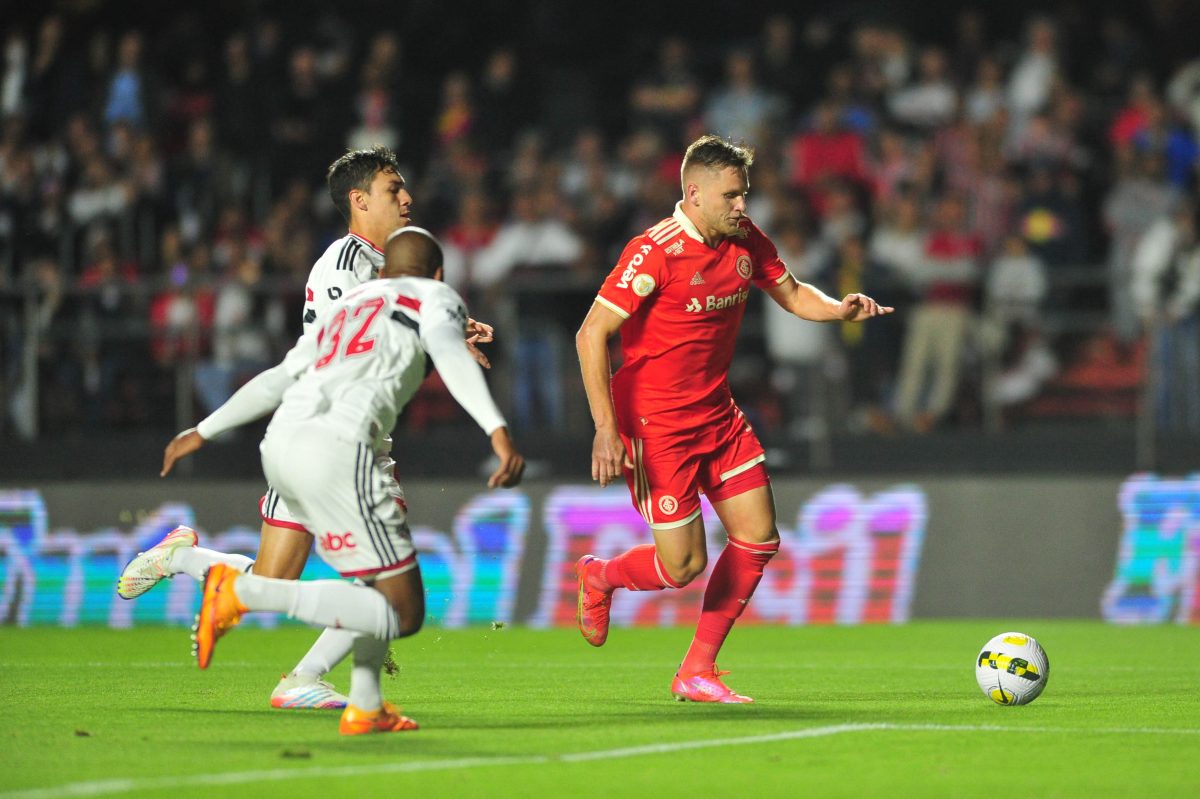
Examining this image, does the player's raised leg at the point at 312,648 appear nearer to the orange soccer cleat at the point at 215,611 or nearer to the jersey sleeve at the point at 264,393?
the jersey sleeve at the point at 264,393

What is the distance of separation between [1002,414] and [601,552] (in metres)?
3.27

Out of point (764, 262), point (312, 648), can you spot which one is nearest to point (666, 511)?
point (764, 262)

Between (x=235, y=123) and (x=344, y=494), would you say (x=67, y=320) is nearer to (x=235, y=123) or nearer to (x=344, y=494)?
(x=235, y=123)

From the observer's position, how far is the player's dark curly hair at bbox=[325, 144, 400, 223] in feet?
26.8

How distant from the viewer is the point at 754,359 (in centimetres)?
1495

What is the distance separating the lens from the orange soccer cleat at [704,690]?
8242 mm

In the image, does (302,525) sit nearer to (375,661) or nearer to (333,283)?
(333,283)

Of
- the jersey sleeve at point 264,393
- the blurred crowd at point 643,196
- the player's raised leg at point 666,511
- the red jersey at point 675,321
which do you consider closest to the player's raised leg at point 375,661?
the jersey sleeve at point 264,393

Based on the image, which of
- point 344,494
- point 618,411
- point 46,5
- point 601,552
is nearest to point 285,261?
point 601,552

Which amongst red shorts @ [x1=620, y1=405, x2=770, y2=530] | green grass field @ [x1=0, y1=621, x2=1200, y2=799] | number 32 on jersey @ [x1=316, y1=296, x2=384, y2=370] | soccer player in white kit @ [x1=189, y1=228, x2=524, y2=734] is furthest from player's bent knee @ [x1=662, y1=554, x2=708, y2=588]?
number 32 on jersey @ [x1=316, y1=296, x2=384, y2=370]

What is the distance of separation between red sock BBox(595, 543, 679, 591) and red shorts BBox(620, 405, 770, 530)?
0.20 metres

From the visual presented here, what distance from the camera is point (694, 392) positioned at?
27.8ft

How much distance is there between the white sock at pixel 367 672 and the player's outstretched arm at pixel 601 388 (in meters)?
1.53

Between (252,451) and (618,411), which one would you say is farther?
(252,451)
